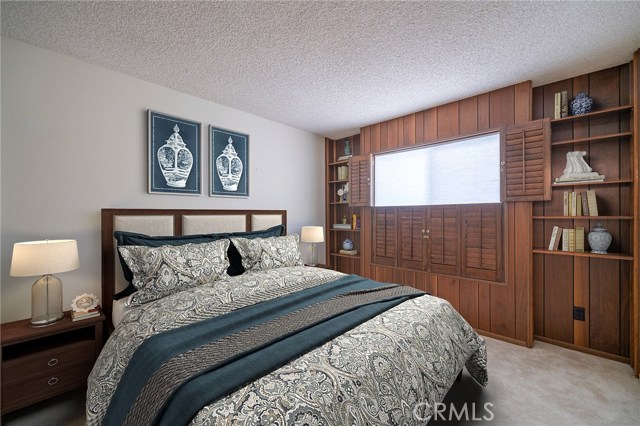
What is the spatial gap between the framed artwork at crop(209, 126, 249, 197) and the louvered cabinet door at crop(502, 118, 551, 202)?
2863 mm

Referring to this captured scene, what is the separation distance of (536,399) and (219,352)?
216 cm

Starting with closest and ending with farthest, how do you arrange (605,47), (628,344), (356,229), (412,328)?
(412,328) → (605,47) → (628,344) → (356,229)

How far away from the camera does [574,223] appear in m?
2.60

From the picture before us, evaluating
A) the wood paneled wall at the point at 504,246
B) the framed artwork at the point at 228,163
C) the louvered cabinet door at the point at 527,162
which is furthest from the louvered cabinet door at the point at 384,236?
the framed artwork at the point at 228,163

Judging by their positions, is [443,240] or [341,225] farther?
[341,225]

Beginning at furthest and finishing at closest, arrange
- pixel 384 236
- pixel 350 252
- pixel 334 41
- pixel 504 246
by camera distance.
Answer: pixel 350 252 < pixel 384 236 < pixel 504 246 < pixel 334 41

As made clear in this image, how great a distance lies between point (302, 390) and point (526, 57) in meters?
2.87

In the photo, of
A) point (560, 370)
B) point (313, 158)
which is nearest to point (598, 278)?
point (560, 370)

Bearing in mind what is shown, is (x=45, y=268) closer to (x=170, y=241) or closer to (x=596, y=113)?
(x=170, y=241)

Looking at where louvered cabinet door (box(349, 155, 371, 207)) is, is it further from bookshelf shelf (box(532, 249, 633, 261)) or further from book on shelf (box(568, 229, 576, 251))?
book on shelf (box(568, 229, 576, 251))

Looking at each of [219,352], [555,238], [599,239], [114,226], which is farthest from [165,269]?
[599,239]

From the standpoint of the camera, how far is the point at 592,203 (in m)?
2.41

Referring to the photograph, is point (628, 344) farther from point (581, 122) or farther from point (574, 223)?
point (581, 122)

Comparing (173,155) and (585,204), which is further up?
(173,155)
